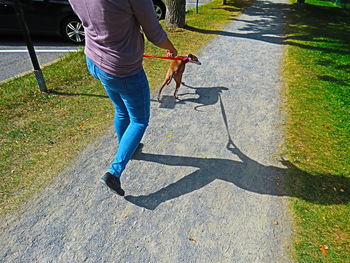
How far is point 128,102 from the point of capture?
2420 mm

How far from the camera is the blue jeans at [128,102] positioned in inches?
90.2

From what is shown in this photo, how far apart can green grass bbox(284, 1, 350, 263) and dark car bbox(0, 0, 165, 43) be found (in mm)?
5145

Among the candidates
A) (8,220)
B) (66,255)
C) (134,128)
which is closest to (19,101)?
(8,220)

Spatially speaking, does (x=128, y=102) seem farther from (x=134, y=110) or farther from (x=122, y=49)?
(x=122, y=49)

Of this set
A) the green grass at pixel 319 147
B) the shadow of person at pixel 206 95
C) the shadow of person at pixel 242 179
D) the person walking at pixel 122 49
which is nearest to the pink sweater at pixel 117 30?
the person walking at pixel 122 49

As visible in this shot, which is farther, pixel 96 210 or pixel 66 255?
pixel 96 210

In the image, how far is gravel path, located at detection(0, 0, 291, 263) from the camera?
7.50ft

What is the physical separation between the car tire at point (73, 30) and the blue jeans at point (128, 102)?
5.27 meters

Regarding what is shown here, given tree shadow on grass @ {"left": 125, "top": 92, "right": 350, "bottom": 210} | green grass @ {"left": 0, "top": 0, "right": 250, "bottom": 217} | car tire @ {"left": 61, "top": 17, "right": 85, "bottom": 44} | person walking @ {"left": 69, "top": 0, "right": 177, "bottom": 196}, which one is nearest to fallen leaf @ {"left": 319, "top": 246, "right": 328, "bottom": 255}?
tree shadow on grass @ {"left": 125, "top": 92, "right": 350, "bottom": 210}

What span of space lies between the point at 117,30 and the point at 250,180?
6.55 feet

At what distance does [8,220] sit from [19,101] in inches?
93.1

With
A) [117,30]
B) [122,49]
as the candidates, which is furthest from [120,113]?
[117,30]

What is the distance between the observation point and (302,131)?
153 inches

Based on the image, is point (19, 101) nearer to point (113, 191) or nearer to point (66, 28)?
point (113, 191)
